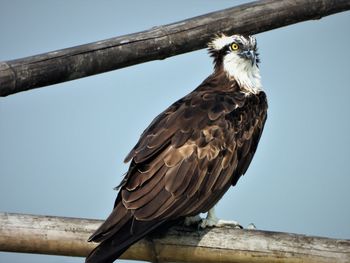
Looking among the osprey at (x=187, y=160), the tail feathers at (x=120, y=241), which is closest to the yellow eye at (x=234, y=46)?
the osprey at (x=187, y=160)

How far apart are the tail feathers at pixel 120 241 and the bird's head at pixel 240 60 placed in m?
2.27

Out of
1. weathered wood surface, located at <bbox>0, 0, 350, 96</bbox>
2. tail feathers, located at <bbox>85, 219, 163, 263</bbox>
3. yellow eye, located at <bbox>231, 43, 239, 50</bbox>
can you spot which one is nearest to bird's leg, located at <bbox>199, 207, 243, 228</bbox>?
tail feathers, located at <bbox>85, 219, 163, 263</bbox>

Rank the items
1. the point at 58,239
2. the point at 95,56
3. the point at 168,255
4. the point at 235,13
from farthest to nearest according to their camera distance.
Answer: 1. the point at 235,13
2. the point at 95,56
3. the point at 168,255
4. the point at 58,239

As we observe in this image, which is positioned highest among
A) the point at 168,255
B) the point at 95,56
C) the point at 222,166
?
the point at 95,56

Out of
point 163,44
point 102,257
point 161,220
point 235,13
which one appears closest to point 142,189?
point 161,220

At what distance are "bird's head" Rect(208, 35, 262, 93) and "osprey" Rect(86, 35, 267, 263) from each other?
2 centimetres

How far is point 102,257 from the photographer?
589cm

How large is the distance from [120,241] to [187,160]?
1.11 metres

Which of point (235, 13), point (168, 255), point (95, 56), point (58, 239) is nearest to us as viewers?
point (58, 239)

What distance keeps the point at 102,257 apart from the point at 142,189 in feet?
2.79

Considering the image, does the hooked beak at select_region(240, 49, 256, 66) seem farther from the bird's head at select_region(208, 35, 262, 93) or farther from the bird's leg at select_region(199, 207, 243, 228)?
the bird's leg at select_region(199, 207, 243, 228)

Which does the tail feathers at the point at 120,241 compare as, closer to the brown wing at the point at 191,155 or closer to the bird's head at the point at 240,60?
the brown wing at the point at 191,155

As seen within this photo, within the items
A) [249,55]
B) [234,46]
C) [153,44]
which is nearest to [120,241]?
[153,44]

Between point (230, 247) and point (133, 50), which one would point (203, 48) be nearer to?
point (133, 50)
